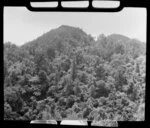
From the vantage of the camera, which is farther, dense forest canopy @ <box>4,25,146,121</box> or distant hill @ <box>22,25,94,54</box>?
distant hill @ <box>22,25,94,54</box>

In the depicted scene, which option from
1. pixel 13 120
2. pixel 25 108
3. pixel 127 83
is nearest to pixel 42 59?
pixel 25 108

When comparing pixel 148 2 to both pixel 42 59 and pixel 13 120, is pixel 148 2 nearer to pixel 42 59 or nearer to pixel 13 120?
pixel 13 120

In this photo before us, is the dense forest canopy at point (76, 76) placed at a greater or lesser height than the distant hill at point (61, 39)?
lesser

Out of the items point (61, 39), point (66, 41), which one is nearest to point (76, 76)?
point (66, 41)

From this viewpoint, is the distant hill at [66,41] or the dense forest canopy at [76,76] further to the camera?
the distant hill at [66,41]

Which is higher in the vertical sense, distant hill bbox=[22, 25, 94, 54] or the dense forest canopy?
distant hill bbox=[22, 25, 94, 54]

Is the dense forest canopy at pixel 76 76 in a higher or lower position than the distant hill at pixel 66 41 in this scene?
lower

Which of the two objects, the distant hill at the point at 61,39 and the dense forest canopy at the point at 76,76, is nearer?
the dense forest canopy at the point at 76,76

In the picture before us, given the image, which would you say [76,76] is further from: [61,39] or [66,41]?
[61,39]
